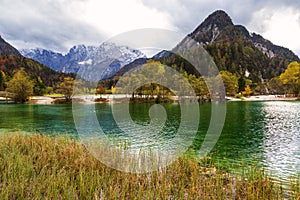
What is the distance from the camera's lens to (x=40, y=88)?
315 feet

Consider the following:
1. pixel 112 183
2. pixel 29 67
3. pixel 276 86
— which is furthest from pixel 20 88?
pixel 276 86

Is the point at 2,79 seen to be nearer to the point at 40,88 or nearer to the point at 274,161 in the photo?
the point at 40,88

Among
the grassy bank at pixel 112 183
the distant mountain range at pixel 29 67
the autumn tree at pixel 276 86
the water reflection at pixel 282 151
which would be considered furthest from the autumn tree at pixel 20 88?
the autumn tree at pixel 276 86

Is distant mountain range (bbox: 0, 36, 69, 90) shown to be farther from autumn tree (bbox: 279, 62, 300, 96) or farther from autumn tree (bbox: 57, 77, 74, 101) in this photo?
autumn tree (bbox: 279, 62, 300, 96)

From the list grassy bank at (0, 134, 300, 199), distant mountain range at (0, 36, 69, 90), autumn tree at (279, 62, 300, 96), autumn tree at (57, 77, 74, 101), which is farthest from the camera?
distant mountain range at (0, 36, 69, 90)

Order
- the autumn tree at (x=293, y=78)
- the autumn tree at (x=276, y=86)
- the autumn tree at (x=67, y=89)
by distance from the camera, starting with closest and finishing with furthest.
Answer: the autumn tree at (x=67, y=89), the autumn tree at (x=293, y=78), the autumn tree at (x=276, y=86)

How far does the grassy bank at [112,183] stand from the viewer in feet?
20.9

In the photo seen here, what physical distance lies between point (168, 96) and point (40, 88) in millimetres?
52303

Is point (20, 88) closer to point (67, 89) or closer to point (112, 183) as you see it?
point (67, 89)

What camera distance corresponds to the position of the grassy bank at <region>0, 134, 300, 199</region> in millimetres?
6382

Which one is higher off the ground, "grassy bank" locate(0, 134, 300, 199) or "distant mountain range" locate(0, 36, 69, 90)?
"distant mountain range" locate(0, 36, 69, 90)

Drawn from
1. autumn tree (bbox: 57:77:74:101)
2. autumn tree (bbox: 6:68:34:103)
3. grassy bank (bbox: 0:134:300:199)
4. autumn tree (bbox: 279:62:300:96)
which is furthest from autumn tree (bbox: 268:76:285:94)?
grassy bank (bbox: 0:134:300:199)

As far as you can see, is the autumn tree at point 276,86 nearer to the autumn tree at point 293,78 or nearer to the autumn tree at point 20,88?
the autumn tree at point 293,78

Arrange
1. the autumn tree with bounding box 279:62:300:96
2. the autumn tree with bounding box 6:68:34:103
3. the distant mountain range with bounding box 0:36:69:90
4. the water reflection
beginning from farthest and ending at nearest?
the distant mountain range with bounding box 0:36:69:90, the autumn tree with bounding box 279:62:300:96, the autumn tree with bounding box 6:68:34:103, the water reflection
